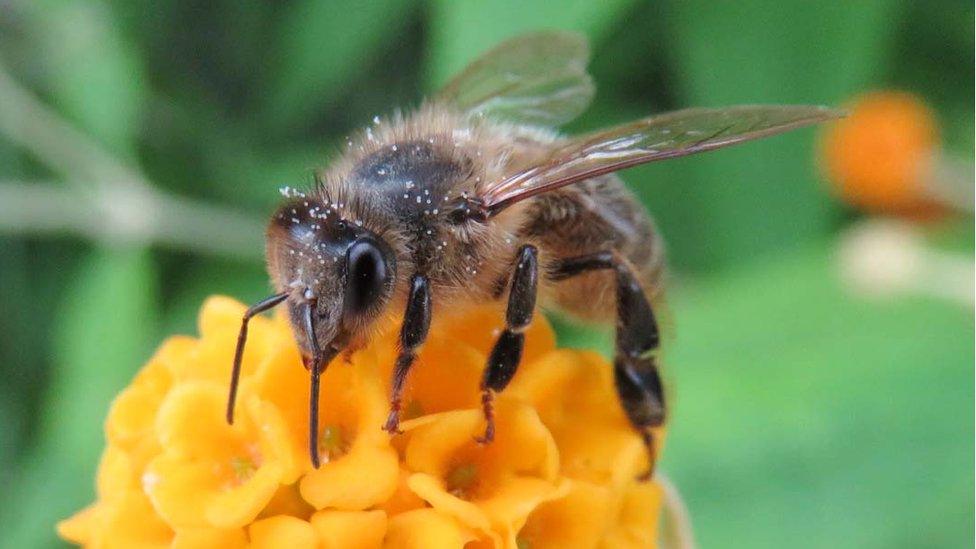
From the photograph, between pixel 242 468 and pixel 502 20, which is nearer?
pixel 242 468

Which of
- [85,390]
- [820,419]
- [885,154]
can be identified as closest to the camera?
[820,419]

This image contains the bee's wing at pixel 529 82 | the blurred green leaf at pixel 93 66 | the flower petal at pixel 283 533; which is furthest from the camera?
the blurred green leaf at pixel 93 66

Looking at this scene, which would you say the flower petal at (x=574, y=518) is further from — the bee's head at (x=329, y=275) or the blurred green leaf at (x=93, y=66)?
the blurred green leaf at (x=93, y=66)

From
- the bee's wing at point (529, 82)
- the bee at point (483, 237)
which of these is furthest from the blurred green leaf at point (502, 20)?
the bee at point (483, 237)

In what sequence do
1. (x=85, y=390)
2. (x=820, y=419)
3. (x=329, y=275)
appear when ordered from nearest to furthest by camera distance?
1. (x=329, y=275)
2. (x=820, y=419)
3. (x=85, y=390)

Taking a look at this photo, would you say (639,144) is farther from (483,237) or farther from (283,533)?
(283,533)

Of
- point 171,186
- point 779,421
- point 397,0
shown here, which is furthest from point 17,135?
point 779,421

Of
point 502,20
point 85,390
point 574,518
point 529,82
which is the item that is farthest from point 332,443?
point 85,390
